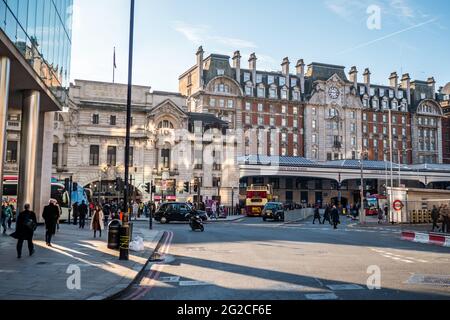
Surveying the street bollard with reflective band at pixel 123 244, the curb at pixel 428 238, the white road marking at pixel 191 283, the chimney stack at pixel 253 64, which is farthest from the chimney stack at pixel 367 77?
the white road marking at pixel 191 283

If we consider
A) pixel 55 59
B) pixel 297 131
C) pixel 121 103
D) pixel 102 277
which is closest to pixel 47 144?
pixel 55 59

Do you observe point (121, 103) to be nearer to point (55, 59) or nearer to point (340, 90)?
point (55, 59)

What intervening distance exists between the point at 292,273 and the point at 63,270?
18.8 ft

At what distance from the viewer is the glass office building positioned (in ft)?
59.0

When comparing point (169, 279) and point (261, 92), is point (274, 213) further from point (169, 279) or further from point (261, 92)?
point (261, 92)

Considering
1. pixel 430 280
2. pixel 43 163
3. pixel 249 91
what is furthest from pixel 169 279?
pixel 249 91

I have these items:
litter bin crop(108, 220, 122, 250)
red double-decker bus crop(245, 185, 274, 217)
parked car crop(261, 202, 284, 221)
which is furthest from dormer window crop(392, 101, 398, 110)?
litter bin crop(108, 220, 122, 250)

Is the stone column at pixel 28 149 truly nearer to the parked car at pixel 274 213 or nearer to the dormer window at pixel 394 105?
the parked car at pixel 274 213

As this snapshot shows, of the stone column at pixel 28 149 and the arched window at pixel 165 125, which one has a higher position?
the arched window at pixel 165 125

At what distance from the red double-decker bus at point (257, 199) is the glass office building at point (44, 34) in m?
29.5

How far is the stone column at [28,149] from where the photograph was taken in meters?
21.9
